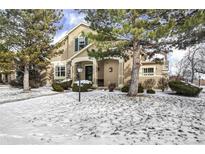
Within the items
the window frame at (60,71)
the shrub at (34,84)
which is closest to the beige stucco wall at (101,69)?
the window frame at (60,71)

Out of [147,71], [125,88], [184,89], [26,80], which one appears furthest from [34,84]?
[184,89]

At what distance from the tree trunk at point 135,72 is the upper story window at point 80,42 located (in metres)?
0.68

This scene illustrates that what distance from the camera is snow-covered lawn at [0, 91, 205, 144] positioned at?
8.65ft

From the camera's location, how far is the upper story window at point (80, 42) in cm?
343

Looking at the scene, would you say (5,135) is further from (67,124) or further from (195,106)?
(195,106)

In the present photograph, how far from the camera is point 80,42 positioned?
350 cm

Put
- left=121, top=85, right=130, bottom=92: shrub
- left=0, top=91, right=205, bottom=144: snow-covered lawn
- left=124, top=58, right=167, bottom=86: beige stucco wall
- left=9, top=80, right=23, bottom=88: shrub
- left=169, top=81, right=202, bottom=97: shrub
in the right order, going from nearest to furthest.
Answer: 1. left=0, top=91, right=205, bottom=144: snow-covered lawn
2. left=169, top=81, right=202, bottom=97: shrub
3. left=124, top=58, right=167, bottom=86: beige stucco wall
4. left=121, top=85, right=130, bottom=92: shrub
5. left=9, top=80, right=23, bottom=88: shrub

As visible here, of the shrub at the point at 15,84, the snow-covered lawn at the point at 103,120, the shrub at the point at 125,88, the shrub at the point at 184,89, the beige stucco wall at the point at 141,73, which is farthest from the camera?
the shrub at the point at 15,84

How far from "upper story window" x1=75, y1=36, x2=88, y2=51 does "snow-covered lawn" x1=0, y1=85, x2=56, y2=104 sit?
0.67m

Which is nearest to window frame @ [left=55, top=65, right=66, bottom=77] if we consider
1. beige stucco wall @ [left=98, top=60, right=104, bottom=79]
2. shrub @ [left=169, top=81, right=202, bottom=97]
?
beige stucco wall @ [left=98, top=60, right=104, bottom=79]

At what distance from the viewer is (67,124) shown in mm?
2861

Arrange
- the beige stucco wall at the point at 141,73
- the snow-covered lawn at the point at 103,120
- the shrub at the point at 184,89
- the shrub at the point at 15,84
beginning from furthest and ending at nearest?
the shrub at the point at 15,84
the beige stucco wall at the point at 141,73
the shrub at the point at 184,89
the snow-covered lawn at the point at 103,120

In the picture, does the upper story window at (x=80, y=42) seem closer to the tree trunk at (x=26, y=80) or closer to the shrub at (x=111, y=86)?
the shrub at (x=111, y=86)

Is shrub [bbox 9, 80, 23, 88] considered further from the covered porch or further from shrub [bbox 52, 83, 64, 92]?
the covered porch
